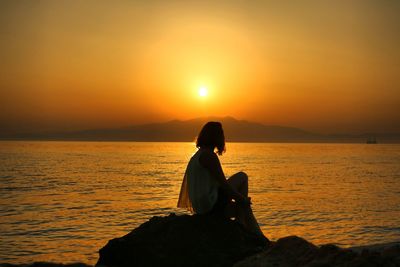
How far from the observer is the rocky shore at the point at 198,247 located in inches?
265

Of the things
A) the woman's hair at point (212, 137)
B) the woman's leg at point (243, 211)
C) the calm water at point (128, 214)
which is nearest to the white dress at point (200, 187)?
the woman's hair at point (212, 137)

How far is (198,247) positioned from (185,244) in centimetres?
22

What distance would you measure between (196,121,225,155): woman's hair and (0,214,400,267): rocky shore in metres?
1.18

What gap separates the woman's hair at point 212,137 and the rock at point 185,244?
1170mm

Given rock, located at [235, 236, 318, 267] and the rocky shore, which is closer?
rock, located at [235, 236, 318, 267]

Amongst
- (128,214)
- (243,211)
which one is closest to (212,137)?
(243,211)

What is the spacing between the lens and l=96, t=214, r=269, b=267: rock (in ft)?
23.6

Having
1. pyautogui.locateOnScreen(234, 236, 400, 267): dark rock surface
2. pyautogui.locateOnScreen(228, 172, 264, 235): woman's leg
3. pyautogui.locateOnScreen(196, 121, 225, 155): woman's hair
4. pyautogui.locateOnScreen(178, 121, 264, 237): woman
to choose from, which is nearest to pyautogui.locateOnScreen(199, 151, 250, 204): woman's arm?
pyautogui.locateOnScreen(178, 121, 264, 237): woman

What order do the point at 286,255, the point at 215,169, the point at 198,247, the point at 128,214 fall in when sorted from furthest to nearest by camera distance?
the point at 128,214 < the point at 215,169 < the point at 198,247 < the point at 286,255

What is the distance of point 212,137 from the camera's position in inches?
303

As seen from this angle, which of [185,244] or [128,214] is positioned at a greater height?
[185,244]

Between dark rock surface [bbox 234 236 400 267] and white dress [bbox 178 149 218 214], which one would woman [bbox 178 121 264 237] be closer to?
white dress [bbox 178 149 218 214]

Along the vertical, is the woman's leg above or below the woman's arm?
below

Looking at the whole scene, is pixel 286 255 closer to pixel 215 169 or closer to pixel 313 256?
pixel 313 256
